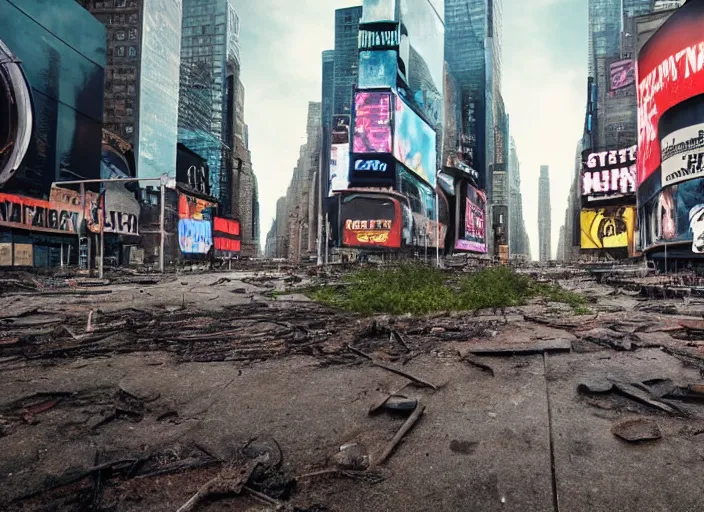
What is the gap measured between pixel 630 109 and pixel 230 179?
118 meters

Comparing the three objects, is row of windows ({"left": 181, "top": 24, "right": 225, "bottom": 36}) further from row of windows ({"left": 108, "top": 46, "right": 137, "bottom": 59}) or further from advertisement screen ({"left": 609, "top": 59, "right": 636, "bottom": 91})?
advertisement screen ({"left": 609, "top": 59, "right": 636, "bottom": 91})

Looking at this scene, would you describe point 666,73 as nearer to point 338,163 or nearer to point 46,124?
point 46,124

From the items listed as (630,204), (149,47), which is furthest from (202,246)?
(630,204)

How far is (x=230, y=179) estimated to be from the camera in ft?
435

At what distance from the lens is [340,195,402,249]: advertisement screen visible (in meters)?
66.2

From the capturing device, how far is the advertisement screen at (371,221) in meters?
66.2

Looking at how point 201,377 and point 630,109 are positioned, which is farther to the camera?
point 630,109

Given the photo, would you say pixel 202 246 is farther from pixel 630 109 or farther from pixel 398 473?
pixel 630 109

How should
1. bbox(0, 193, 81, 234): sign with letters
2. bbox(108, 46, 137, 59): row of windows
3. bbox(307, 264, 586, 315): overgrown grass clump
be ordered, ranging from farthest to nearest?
bbox(108, 46, 137, 59): row of windows < bbox(0, 193, 81, 234): sign with letters < bbox(307, 264, 586, 315): overgrown grass clump

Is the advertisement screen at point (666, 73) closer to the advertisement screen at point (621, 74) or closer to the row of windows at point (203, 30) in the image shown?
the advertisement screen at point (621, 74)

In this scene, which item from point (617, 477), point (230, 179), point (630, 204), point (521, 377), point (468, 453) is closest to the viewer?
point (617, 477)

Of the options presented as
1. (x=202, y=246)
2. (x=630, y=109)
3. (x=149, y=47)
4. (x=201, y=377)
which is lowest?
(x=201, y=377)

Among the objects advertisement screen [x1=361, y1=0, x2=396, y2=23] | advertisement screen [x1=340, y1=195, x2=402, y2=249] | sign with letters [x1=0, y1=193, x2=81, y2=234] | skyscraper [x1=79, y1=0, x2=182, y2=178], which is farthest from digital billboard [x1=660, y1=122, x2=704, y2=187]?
skyscraper [x1=79, y1=0, x2=182, y2=178]

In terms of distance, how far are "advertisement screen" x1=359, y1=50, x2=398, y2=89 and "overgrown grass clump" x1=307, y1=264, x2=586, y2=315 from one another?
70.9 meters
